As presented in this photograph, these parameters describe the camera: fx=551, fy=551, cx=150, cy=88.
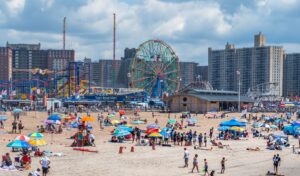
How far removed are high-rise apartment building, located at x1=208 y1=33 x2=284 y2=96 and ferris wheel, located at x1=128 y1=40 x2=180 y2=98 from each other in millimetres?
83568

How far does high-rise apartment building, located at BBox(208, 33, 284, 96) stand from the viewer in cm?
18212

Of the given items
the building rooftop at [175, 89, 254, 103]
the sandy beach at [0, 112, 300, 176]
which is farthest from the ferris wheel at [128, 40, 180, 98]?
the sandy beach at [0, 112, 300, 176]

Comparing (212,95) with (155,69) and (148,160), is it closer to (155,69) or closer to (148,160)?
(155,69)

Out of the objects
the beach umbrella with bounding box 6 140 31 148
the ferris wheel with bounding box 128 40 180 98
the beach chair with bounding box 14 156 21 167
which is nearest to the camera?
the beach chair with bounding box 14 156 21 167

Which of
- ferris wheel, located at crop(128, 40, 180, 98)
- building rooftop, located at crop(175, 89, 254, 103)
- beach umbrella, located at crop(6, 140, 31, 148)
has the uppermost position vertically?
ferris wheel, located at crop(128, 40, 180, 98)

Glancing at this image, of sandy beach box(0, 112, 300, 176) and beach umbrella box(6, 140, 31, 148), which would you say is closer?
sandy beach box(0, 112, 300, 176)

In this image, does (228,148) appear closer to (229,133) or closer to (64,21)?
(229,133)

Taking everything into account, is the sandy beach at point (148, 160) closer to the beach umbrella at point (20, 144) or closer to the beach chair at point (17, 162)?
the beach chair at point (17, 162)

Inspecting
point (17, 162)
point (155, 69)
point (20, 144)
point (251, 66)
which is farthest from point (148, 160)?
point (251, 66)

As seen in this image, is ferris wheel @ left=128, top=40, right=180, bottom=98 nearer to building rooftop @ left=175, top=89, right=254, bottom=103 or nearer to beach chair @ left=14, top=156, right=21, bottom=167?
building rooftop @ left=175, top=89, right=254, bottom=103

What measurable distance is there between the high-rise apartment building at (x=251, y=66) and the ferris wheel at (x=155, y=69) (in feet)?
274

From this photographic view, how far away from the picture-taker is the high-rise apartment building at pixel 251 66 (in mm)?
182125

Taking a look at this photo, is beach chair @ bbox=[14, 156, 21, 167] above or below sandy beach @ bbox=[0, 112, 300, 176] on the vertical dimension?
above

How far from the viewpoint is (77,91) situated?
113 m
